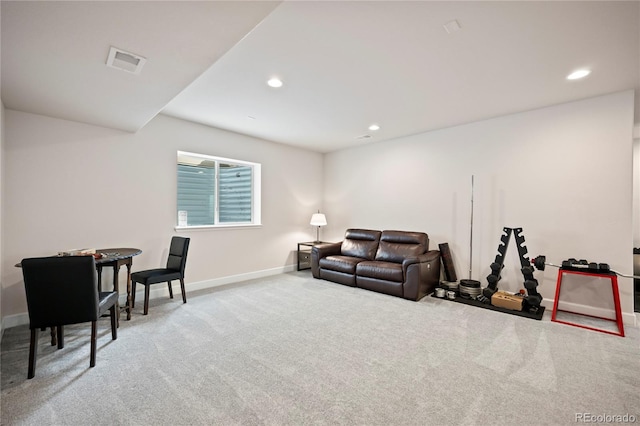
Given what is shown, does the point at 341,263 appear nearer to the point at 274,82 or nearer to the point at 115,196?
the point at 274,82

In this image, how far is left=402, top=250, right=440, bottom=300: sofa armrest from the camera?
3.81 m

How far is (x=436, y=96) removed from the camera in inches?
130

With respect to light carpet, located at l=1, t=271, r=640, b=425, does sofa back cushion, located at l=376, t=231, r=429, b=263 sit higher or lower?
higher

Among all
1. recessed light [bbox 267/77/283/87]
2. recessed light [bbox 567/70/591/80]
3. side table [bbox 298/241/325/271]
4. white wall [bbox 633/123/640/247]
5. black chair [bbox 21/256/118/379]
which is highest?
recessed light [bbox 567/70/591/80]

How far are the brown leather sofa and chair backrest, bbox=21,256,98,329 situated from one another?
332 centimetres

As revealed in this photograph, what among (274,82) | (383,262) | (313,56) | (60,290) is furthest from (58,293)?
(383,262)

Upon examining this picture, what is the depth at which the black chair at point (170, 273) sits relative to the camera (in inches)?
129

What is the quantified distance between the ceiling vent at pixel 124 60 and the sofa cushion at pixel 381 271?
366cm

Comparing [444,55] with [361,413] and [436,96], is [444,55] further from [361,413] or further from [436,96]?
[361,413]

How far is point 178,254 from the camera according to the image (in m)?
3.70

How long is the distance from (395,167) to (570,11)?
337cm

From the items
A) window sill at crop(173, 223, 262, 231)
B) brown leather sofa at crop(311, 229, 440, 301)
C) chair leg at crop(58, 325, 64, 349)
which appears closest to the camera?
chair leg at crop(58, 325, 64, 349)

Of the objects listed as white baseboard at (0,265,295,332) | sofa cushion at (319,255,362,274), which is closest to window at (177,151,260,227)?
white baseboard at (0,265,295,332)

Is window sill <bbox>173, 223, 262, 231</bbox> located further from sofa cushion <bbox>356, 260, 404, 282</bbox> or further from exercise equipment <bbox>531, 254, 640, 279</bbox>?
exercise equipment <bbox>531, 254, 640, 279</bbox>
